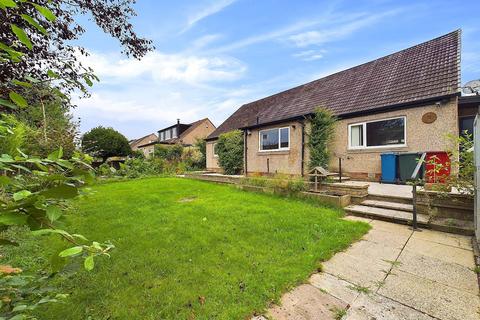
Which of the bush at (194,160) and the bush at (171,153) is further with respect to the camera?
the bush at (171,153)

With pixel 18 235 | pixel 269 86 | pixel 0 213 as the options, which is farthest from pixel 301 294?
pixel 269 86

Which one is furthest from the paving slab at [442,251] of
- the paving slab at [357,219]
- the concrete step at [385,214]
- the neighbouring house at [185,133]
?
the neighbouring house at [185,133]

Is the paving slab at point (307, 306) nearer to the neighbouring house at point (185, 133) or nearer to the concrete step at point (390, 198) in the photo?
the concrete step at point (390, 198)

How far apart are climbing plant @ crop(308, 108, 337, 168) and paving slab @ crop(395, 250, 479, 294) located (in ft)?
20.9

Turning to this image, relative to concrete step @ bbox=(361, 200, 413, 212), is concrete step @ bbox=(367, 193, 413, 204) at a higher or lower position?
higher

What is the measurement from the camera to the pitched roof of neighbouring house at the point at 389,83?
8.62 m

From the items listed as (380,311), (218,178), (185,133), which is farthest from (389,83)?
(185,133)

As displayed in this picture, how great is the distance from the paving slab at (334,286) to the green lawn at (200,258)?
0.15 m

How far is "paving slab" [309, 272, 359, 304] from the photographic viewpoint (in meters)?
2.82

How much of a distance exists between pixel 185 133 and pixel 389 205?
1291 inches

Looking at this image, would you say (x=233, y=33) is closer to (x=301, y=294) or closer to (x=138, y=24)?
(x=138, y=24)

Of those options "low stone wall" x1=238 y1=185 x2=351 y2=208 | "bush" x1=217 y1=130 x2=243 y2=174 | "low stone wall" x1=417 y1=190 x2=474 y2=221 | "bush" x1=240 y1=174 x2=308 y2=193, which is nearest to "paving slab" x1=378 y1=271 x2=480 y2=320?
"low stone wall" x1=417 y1=190 x2=474 y2=221

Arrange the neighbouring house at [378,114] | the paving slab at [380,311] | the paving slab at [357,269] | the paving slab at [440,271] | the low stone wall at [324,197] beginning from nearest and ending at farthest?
the paving slab at [380,311]
the paving slab at [440,271]
the paving slab at [357,269]
the low stone wall at [324,197]
the neighbouring house at [378,114]

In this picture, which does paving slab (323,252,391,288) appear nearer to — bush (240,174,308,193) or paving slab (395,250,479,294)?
paving slab (395,250,479,294)
